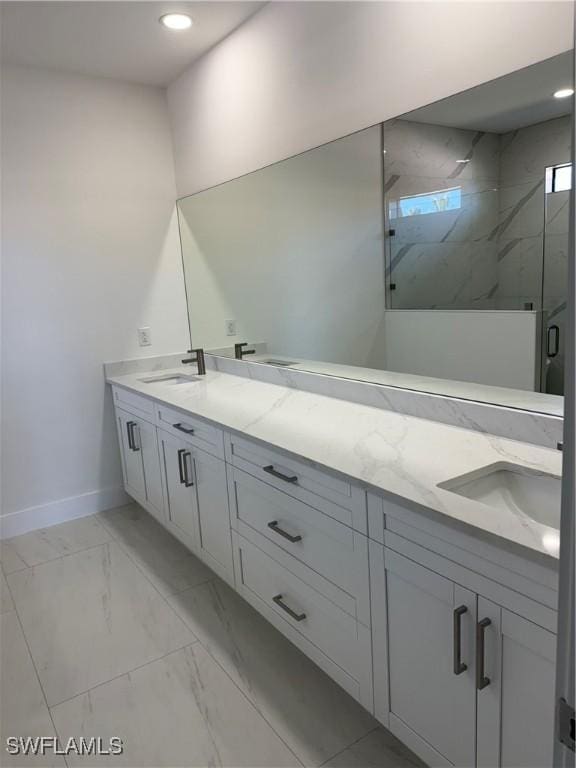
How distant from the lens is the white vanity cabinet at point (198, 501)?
2215 millimetres

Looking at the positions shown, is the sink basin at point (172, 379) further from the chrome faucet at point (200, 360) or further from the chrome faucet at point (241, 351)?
the chrome faucet at point (241, 351)

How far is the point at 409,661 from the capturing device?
1371 mm

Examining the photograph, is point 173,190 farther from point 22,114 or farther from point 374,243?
point 374,243

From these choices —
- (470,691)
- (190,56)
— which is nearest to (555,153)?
(470,691)

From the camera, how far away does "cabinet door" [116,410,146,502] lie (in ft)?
10.1

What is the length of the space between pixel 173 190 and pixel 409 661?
3.06 metres

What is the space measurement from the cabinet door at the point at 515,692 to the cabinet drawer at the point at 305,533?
15.1 inches

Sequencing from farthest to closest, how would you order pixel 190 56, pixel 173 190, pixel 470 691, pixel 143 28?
pixel 173 190 → pixel 190 56 → pixel 143 28 → pixel 470 691

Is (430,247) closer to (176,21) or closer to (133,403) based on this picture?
(176,21)

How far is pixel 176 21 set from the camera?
2498 mm

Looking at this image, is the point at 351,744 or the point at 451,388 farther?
the point at 451,388

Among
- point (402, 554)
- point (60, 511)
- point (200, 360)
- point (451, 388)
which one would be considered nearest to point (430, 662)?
point (402, 554)

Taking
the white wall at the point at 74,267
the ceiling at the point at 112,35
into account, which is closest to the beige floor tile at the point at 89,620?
the white wall at the point at 74,267

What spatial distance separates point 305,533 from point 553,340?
0.93 meters
